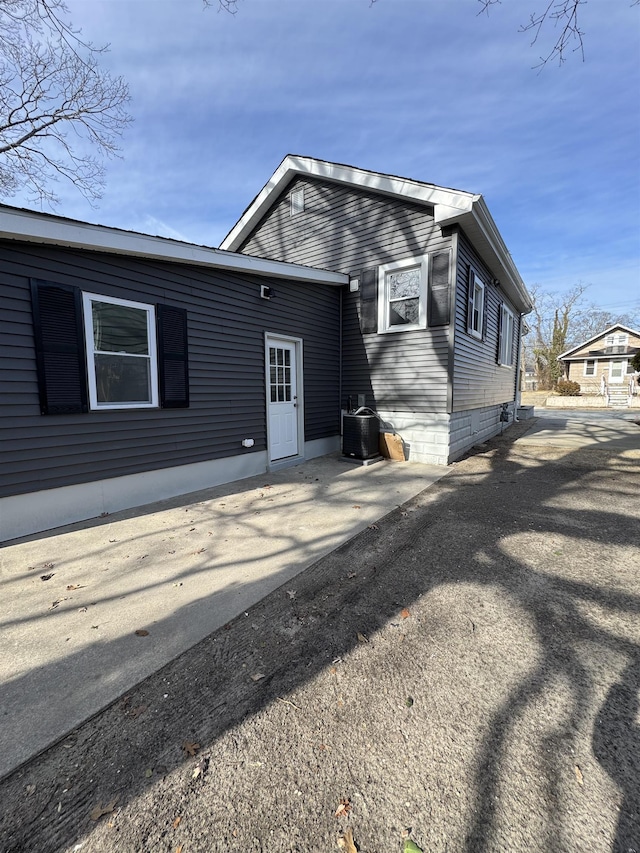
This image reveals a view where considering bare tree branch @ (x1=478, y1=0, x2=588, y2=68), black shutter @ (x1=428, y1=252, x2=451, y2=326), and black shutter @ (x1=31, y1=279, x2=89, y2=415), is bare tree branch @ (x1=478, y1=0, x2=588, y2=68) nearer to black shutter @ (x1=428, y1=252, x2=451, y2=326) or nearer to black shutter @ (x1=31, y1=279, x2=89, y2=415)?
black shutter @ (x1=428, y1=252, x2=451, y2=326)

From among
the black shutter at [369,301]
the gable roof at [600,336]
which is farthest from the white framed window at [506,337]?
the gable roof at [600,336]

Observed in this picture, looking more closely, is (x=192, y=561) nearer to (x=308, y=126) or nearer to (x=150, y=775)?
(x=150, y=775)

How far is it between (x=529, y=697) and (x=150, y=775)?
1714 mm

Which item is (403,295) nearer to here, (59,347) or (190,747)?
(59,347)

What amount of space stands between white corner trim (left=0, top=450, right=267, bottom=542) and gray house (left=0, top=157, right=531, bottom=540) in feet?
0.06

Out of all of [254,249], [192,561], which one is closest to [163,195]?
[254,249]

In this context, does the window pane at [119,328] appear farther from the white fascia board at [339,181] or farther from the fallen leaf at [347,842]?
the white fascia board at [339,181]

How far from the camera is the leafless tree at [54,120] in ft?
31.7

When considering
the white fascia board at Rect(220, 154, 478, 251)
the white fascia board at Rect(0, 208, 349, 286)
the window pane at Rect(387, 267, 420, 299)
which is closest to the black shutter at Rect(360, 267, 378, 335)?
the window pane at Rect(387, 267, 420, 299)

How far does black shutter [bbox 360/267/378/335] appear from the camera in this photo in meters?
7.42

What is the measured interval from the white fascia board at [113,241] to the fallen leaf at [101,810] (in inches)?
174

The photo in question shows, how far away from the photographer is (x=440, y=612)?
2.43 meters

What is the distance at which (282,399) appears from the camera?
268 inches

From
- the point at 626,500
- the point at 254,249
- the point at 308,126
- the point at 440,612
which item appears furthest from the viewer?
the point at 254,249
